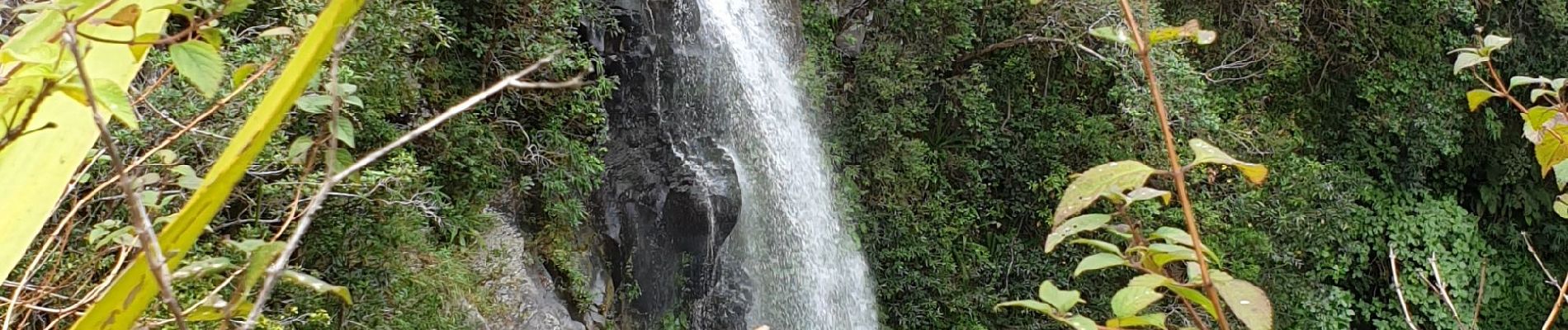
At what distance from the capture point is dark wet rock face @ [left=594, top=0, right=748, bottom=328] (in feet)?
16.4

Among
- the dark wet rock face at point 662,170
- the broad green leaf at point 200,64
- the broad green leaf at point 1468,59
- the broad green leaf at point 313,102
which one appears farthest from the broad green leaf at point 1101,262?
the dark wet rock face at point 662,170

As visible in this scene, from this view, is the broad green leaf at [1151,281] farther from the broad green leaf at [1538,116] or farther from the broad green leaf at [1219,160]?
the broad green leaf at [1538,116]

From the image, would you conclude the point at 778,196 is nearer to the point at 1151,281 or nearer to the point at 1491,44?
the point at 1491,44

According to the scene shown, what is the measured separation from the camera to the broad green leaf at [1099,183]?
0.60m

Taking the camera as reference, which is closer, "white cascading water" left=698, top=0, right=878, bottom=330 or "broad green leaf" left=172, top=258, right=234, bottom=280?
"broad green leaf" left=172, top=258, right=234, bottom=280

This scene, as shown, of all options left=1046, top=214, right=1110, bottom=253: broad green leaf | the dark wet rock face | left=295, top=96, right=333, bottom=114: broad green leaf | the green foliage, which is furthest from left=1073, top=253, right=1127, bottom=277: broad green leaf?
the green foliage

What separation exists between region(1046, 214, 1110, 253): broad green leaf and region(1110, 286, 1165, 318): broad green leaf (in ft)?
0.15

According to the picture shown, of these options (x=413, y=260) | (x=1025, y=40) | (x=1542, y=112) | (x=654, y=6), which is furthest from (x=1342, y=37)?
(x=1542, y=112)

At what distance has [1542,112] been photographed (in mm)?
924

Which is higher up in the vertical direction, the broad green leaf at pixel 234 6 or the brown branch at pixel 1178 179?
the broad green leaf at pixel 234 6

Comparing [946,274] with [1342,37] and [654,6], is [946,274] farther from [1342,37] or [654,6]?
[1342,37]

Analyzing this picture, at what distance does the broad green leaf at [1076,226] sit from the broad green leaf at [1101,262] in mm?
19

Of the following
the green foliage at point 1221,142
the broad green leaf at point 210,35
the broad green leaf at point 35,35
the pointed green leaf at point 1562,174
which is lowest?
the green foliage at point 1221,142

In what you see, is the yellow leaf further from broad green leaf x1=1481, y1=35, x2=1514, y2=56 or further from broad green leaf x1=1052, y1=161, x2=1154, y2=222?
broad green leaf x1=1481, y1=35, x2=1514, y2=56
